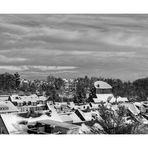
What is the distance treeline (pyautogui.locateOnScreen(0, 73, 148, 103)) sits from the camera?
3.63 m

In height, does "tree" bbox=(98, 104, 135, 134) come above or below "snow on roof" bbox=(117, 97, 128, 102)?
below

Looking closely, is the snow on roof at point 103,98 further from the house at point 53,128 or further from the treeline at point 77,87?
the house at point 53,128

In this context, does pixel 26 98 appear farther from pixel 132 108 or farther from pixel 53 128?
pixel 132 108

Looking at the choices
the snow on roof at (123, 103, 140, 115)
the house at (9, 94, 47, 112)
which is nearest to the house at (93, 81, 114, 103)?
the snow on roof at (123, 103, 140, 115)

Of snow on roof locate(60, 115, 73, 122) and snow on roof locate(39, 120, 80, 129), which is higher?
snow on roof locate(60, 115, 73, 122)

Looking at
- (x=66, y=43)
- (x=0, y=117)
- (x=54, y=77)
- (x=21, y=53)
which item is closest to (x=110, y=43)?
(x=66, y=43)

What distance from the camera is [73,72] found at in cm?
366

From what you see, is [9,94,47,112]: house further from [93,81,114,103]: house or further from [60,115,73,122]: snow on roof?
[93,81,114,103]: house

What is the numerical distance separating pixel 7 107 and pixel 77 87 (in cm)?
74

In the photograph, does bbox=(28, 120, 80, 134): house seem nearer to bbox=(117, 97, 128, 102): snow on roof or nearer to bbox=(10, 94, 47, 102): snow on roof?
bbox=(10, 94, 47, 102): snow on roof

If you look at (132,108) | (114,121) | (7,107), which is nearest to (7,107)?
(7,107)

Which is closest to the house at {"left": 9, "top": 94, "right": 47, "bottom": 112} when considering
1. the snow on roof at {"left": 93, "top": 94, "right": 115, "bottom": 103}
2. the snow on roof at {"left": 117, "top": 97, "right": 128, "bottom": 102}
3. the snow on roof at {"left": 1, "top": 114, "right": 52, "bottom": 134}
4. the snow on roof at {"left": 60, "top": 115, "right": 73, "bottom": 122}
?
the snow on roof at {"left": 1, "top": 114, "right": 52, "bottom": 134}

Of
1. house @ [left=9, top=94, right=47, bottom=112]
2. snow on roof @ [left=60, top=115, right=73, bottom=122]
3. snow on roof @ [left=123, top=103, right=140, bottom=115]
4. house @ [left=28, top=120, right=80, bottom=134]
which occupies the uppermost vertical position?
house @ [left=9, top=94, right=47, bottom=112]
